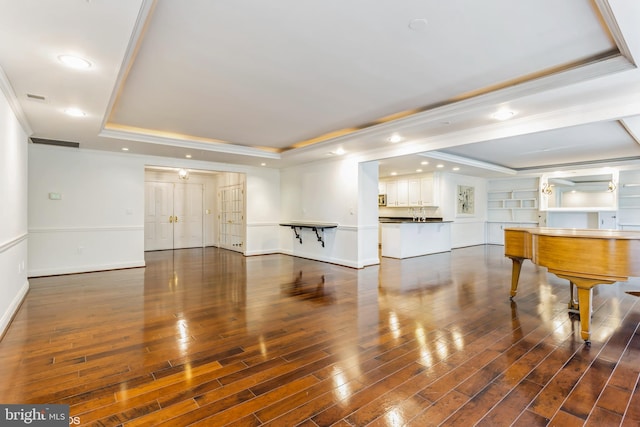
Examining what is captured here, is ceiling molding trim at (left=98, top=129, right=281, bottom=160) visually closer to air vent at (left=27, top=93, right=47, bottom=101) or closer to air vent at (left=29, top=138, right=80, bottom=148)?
air vent at (left=29, top=138, right=80, bottom=148)

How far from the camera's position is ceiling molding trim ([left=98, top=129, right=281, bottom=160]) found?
199 inches

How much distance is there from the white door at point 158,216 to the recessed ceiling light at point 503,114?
8628 mm

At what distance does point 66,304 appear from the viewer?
396 centimetres

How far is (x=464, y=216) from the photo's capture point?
9984 millimetres

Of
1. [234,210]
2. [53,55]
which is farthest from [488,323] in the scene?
[234,210]

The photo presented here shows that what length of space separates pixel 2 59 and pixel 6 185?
1372 mm

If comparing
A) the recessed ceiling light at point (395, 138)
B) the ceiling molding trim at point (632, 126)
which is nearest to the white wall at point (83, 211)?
the recessed ceiling light at point (395, 138)

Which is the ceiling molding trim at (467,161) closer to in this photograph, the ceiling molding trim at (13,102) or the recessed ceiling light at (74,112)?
the recessed ceiling light at (74,112)

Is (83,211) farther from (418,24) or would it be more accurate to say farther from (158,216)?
(418,24)

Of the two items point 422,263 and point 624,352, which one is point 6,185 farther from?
point 422,263

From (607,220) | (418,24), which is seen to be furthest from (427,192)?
(418,24)

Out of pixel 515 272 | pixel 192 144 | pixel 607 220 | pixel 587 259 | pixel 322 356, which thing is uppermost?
pixel 192 144

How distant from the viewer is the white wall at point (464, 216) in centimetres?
927

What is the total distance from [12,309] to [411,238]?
23.4 ft
